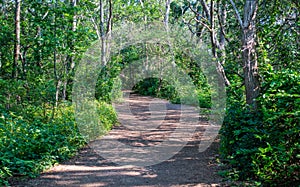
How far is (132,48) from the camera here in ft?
70.0

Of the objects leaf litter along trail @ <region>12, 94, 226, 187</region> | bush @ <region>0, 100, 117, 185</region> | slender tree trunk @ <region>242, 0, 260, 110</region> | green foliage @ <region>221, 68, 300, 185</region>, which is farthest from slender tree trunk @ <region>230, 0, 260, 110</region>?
bush @ <region>0, 100, 117, 185</region>

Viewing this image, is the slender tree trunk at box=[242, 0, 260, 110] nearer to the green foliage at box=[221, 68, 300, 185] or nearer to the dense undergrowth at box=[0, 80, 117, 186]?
the green foliage at box=[221, 68, 300, 185]

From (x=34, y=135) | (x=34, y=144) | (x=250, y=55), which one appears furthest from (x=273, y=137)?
(x=34, y=135)

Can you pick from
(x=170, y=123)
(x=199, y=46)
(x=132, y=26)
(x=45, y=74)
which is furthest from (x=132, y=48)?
(x=45, y=74)

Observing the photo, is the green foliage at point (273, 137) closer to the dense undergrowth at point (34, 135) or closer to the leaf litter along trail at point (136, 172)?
the leaf litter along trail at point (136, 172)

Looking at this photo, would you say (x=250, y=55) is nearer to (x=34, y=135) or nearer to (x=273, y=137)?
(x=273, y=137)

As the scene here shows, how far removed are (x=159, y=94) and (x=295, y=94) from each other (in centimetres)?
1932

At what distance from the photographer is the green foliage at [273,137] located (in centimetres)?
484

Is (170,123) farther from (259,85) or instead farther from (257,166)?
(257,166)

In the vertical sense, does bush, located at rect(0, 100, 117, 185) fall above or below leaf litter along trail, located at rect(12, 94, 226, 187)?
above

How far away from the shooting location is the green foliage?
190 inches

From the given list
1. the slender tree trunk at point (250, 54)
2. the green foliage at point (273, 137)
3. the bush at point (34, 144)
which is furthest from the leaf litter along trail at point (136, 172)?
the slender tree trunk at point (250, 54)

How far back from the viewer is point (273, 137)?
505 centimetres

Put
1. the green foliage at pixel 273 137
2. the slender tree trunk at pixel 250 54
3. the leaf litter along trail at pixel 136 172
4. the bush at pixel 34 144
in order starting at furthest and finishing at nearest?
the slender tree trunk at pixel 250 54 < the bush at pixel 34 144 < the leaf litter along trail at pixel 136 172 < the green foliage at pixel 273 137
